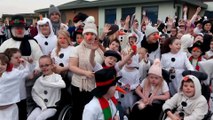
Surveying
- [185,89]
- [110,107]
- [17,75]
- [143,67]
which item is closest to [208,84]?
[185,89]

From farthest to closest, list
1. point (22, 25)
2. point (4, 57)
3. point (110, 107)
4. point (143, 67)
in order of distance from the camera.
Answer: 1. point (143, 67)
2. point (22, 25)
3. point (4, 57)
4. point (110, 107)

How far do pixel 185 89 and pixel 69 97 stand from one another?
72.8 inches

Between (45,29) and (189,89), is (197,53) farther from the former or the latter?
(45,29)

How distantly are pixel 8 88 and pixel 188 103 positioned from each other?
261 centimetres

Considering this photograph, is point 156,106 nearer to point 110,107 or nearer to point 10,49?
point 110,107

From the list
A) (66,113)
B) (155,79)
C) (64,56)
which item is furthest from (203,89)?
(64,56)

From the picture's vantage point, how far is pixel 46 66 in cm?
386

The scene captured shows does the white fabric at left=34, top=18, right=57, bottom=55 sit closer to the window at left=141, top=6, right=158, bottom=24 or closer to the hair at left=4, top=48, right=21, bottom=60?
the hair at left=4, top=48, right=21, bottom=60

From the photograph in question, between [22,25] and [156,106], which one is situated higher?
[22,25]

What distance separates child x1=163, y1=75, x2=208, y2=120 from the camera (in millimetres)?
3529

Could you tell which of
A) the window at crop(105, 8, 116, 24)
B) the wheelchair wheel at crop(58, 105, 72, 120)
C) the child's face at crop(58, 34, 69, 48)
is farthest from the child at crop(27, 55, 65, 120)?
the window at crop(105, 8, 116, 24)

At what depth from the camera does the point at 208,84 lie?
414 cm

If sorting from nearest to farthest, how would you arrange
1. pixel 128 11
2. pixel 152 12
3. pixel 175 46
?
pixel 175 46 < pixel 152 12 < pixel 128 11

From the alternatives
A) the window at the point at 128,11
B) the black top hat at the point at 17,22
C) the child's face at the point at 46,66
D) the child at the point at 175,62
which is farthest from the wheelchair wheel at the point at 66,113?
the window at the point at 128,11
